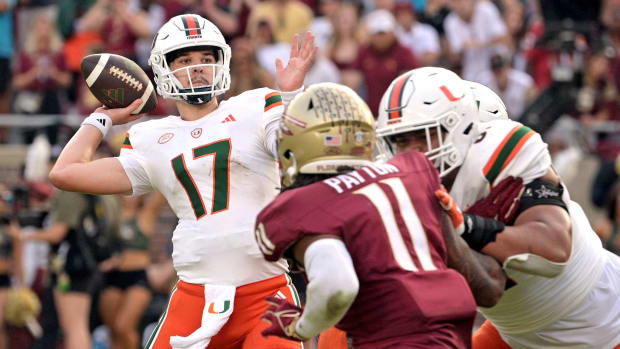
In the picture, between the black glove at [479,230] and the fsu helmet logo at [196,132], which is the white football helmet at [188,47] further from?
the black glove at [479,230]

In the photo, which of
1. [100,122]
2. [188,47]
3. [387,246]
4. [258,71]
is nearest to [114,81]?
[100,122]

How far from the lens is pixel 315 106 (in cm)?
390

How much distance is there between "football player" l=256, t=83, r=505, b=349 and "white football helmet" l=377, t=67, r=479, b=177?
361 millimetres

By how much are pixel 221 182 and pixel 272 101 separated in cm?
43

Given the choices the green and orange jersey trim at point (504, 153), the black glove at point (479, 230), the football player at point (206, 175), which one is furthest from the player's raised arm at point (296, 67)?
the black glove at point (479, 230)

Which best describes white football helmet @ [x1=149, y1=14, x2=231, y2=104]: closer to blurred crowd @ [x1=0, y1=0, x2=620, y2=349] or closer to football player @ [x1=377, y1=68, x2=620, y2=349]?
football player @ [x1=377, y1=68, x2=620, y2=349]

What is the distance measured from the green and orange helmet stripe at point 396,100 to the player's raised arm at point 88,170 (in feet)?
4.46

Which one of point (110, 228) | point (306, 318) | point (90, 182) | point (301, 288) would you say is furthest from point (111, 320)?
point (306, 318)

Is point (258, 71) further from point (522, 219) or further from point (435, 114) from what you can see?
point (522, 219)

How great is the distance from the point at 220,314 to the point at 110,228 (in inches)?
190

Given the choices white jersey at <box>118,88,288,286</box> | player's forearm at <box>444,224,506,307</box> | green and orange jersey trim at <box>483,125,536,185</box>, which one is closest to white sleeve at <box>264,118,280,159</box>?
white jersey at <box>118,88,288,286</box>

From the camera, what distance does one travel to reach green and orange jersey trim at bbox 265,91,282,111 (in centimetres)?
491

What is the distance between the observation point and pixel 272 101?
4930mm

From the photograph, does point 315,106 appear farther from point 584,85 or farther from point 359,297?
point 584,85
